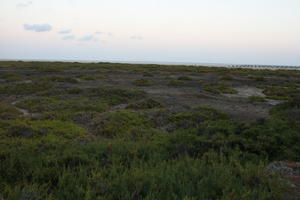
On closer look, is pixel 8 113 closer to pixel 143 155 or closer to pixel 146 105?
pixel 146 105

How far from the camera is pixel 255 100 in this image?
15.6 meters

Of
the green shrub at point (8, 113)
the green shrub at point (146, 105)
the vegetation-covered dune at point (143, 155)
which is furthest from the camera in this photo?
the green shrub at point (146, 105)

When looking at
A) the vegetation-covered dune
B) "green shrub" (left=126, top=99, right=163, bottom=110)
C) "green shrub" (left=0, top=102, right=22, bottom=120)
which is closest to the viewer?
the vegetation-covered dune

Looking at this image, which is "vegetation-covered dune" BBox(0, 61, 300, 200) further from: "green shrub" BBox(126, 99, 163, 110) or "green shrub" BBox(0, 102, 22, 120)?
"green shrub" BBox(126, 99, 163, 110)

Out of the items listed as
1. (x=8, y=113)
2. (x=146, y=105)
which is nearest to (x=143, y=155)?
(x=146, y=105)

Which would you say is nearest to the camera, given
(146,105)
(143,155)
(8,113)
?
(143,155)

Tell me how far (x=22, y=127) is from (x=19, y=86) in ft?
43.4

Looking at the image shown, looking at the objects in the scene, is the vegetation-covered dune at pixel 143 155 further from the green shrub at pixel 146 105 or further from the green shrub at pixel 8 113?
the green shrub at pixel 146 105

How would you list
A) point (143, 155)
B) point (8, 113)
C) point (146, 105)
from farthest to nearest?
point (146, 105), point (8, 113), point (143, 155)

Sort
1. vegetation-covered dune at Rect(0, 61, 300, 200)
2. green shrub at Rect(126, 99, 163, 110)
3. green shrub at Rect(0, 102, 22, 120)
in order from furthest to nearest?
green shrub at Rect(126, 99, 163, 110), green shrub at Rect(0, 102, 22, 120), vegetation-covered dune at Rect(0, 61, 300, 200)

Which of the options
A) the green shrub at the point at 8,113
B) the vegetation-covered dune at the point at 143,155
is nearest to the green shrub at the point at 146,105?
the vegetation-covered dune at the point at 143,155

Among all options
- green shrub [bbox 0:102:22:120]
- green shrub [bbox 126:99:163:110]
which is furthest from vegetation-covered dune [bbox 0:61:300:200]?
green shrub [bbox 126:99:163:110]

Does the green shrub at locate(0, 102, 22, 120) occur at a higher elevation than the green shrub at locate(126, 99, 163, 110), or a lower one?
lower

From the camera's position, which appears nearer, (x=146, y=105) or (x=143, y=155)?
(x=143, y=155)
